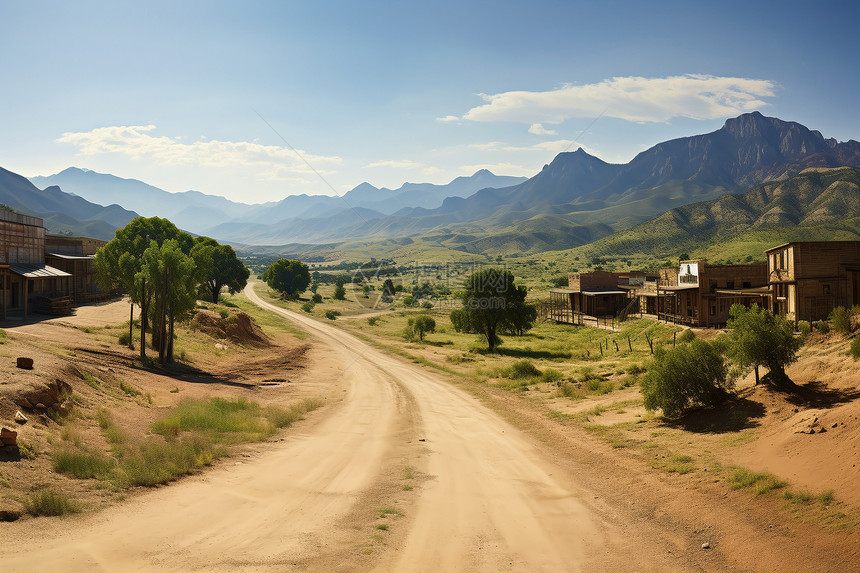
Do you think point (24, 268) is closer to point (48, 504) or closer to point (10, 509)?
point (48, 504)

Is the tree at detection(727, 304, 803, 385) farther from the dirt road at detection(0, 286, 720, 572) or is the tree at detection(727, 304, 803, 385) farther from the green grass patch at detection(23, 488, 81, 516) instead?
the green grass patch at detection(23, 488, 81, 516)

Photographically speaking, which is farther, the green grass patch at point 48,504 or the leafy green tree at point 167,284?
the leafy green tree at point 167,284

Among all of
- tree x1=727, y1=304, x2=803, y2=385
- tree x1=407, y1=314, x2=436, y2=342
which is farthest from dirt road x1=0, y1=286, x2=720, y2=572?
tree x1=407, y1=314, x2=436, y2=342

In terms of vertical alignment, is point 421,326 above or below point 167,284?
below

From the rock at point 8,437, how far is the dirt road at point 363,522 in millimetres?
3158

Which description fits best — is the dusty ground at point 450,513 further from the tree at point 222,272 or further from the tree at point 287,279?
the tree at point 287,279

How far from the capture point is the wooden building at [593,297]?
227 ft

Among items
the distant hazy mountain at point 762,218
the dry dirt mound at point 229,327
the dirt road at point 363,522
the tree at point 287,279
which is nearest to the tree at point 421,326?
the dry dirt mound at point 229,327

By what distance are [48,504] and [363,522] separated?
20.9 ft

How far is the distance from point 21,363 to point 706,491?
68.4 feet

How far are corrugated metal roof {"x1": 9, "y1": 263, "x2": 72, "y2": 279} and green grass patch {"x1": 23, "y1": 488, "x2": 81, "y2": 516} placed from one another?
3371cm

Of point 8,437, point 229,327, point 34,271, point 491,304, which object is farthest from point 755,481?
point 34,271

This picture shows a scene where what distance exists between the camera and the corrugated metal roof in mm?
36156

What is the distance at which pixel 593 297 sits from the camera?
230 ft
